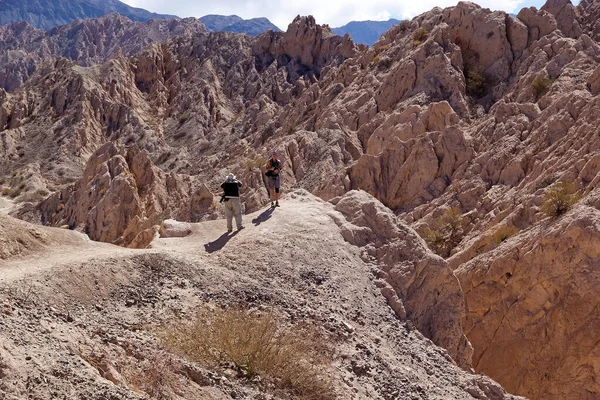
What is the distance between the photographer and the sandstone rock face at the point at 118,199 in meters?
32.6

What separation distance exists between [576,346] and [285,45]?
5611 cm

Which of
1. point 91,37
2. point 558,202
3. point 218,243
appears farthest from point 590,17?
point 91,37

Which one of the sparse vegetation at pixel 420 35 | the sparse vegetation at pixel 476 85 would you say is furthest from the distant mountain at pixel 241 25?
the sparse vegetation at pixel 476 85

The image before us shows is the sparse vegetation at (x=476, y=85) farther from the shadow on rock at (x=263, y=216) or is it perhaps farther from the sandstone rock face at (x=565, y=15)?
the shadow on rock at (x=263, y=216)

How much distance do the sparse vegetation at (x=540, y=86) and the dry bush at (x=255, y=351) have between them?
24.6 m

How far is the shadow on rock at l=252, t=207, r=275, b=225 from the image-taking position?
11.6 metres

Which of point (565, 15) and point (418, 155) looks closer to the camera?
point (418, 155)

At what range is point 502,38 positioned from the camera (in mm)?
33406

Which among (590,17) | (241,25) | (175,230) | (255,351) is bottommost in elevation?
(255,351)

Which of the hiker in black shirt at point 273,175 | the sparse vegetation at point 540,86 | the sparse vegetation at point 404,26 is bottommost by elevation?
the hiker in black shirt at point 273,175

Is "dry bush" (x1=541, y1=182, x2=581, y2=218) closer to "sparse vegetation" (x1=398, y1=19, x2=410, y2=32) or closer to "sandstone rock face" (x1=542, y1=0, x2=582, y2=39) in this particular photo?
"sandstone rock face" (x1=542, y1=0, x2=582, y2=39)

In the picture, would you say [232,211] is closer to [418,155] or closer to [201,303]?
[201,303]

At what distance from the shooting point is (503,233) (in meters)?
19.5

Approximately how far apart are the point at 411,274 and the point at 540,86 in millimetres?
21033
